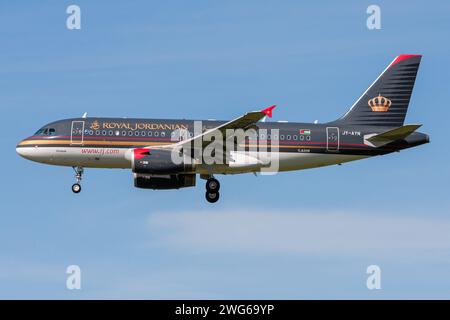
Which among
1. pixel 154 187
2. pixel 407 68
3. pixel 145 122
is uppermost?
pixel 407 68

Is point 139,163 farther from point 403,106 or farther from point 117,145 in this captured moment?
point 403,106

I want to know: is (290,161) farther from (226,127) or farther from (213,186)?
(226,127)

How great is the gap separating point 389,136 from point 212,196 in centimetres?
1229

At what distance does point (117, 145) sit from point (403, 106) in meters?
20.0

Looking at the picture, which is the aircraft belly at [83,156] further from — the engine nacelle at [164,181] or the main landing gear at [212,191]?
the main landing gear at [212,191]

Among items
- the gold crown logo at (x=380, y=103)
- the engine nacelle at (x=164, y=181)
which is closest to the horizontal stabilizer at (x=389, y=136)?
the gold crown logo at (x=380, y=103)

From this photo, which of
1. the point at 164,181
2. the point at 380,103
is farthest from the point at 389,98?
the point at 164,181

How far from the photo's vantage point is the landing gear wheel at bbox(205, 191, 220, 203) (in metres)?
Answer: 67.0

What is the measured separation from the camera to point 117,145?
65.4m

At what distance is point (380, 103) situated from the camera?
69938mm

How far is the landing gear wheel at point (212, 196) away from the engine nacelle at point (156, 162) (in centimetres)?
318

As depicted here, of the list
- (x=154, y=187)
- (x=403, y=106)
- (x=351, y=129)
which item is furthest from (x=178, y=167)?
(x=403, y=106)

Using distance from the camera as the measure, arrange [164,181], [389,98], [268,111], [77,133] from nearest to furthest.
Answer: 1. [268,111]
2. [77,133]
3. [164,181]
4. [389,98]

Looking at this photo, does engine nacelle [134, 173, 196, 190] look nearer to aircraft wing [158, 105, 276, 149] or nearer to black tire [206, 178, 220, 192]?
black tire [206, 178, 220, 192]
